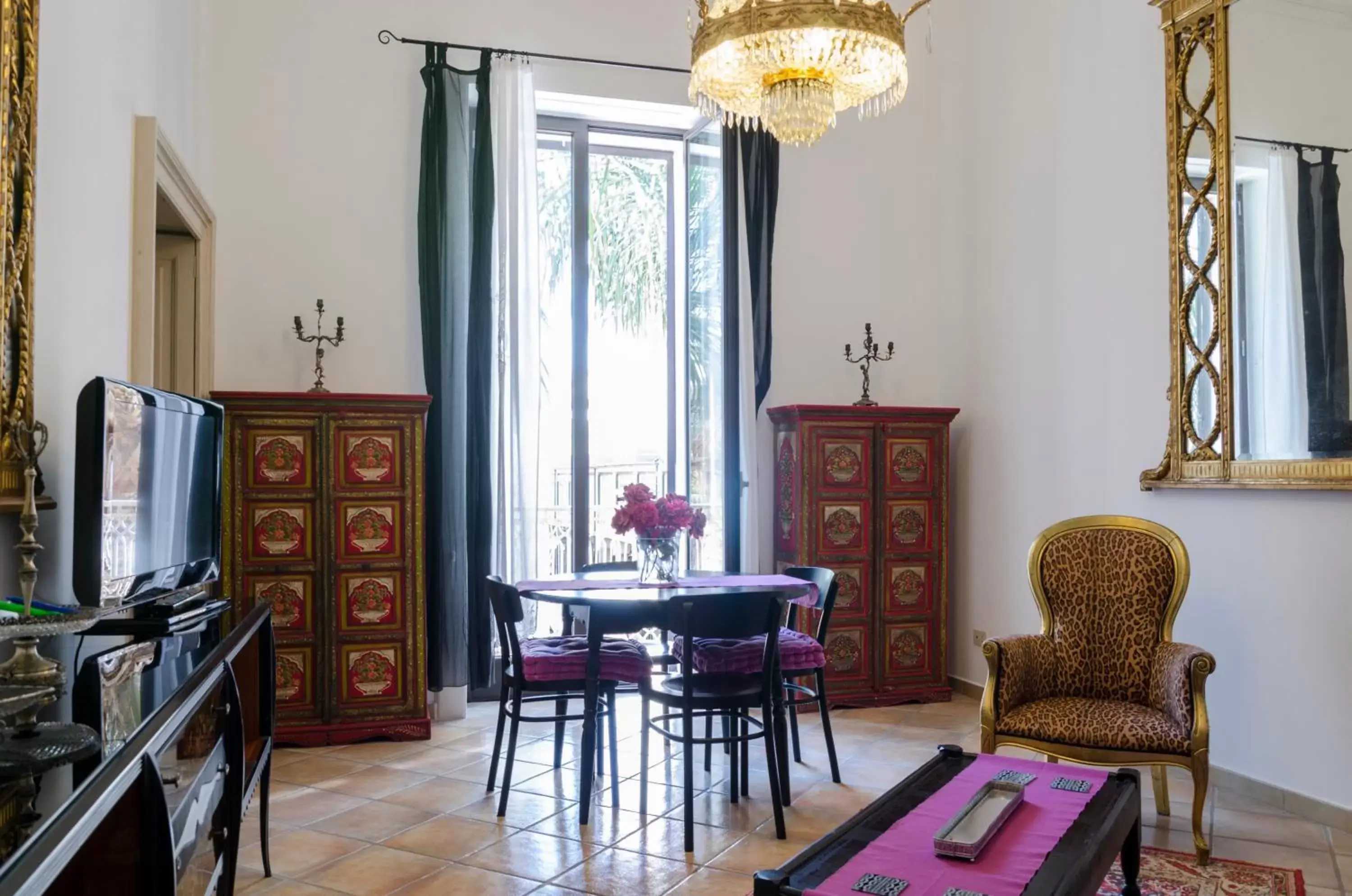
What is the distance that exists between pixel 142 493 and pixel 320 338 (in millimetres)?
2566

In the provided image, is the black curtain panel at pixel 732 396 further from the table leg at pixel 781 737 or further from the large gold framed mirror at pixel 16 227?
the large gold framed mirror at pixel 16 227

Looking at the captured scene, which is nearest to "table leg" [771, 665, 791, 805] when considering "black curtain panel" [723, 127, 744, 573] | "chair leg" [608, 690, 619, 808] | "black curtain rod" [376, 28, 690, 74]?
"chair leg" [608, 690, 619, 808]

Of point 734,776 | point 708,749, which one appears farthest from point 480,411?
point 734,776

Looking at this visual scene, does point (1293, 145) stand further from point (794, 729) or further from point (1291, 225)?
point (794, 729)

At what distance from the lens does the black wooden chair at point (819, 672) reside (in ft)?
13.3

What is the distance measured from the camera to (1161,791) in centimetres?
362

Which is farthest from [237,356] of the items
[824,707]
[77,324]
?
[824,707]

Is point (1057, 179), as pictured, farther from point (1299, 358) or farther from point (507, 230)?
point (507, 230)

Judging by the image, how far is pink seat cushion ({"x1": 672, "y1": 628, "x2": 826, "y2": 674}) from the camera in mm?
3854

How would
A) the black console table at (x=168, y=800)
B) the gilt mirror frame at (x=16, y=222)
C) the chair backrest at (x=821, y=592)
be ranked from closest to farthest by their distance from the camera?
the black console table at (x=168, y=800) < the gilt mirror frame at (x=16, y=222) < the chair backrest at (x=821, y=592)

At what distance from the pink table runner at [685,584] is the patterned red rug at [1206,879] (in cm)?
146

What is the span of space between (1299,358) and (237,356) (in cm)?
468

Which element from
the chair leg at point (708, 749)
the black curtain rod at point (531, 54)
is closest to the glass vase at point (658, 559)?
the chair leg at point (708, 749)

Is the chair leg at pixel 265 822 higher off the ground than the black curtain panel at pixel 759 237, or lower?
lower
